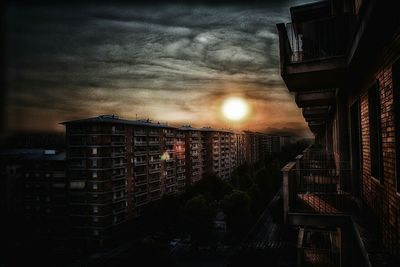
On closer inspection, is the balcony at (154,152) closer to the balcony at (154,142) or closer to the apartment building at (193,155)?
the balcony at (154,142)

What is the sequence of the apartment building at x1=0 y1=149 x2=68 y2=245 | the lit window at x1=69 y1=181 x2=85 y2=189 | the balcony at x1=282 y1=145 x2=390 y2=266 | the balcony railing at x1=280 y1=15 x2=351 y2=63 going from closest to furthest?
the balcony at x1=282 y1=145 x2=390 y2=266 < the balcony railing at x1=280 y1=15 x2=351 y2=63 < the lit window at x1=69 y1=181 x2=85 y2=189 < the apartment building at x1=0 y1=149 x2=68 y2=245

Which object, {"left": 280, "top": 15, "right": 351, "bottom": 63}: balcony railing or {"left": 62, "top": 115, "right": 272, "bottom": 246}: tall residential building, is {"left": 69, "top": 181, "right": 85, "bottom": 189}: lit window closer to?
{"left": 62, "top": 115, "right": 272, "bottom": 246}: tall residential building

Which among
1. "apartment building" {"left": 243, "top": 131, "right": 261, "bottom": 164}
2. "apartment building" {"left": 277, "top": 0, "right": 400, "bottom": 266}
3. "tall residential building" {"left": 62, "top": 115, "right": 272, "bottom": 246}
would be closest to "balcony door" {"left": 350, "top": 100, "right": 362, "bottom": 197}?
"apartment building" {"left": 277, "top": 0, "right": 400, "bottom": 266}

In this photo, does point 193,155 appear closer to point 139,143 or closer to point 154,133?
point 154,133

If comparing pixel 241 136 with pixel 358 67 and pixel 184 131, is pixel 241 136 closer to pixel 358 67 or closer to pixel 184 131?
pixel 184 131

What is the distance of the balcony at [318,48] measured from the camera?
17.8ft

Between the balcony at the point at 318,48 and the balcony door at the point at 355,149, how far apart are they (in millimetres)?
1529

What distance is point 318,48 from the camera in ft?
19.0

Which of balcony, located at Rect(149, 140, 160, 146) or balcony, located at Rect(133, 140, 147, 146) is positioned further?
balcony, located at Rect(149, 140, 160, 146)

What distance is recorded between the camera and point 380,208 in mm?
4457

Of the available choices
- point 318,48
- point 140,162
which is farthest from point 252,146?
point 318,48

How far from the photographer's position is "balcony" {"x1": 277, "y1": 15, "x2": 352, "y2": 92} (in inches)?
214

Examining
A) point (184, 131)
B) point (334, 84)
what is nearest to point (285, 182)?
point (334, 84)

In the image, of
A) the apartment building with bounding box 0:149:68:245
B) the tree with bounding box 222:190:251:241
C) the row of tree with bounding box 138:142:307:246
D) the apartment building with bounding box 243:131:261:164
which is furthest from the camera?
the apartment building with bounding box 243:131:261:164
